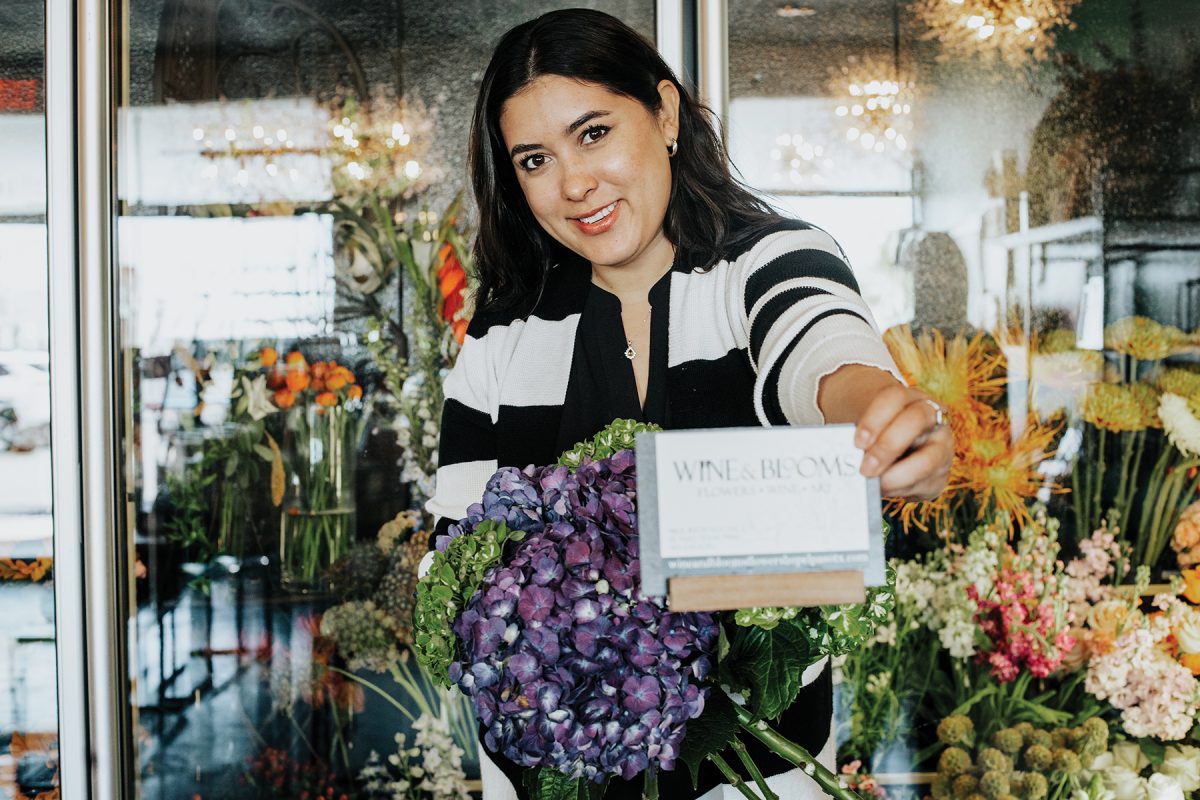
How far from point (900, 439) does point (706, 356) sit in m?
0.53

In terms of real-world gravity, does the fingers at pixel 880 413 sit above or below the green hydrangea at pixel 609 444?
above

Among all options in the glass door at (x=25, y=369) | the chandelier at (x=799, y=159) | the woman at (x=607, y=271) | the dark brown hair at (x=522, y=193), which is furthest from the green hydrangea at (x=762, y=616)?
the glass door at (x=25, y=369)

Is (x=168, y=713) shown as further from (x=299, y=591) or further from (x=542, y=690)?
(x=542, y=690)

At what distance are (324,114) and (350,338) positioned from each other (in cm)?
48

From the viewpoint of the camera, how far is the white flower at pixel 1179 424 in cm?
203

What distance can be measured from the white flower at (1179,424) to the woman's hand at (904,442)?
1.45 meters

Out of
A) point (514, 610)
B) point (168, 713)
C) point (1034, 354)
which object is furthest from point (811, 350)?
point (168, 713)

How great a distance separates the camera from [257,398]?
2.18 meters

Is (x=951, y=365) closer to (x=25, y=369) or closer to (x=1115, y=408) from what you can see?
(x=1115, y=408)

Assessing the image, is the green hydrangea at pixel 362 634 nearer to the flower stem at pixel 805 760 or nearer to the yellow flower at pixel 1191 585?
the flower stem at pixel 805 760

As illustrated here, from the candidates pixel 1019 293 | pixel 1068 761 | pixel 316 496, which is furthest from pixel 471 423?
pixel 1068 761

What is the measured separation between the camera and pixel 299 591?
2189 mm

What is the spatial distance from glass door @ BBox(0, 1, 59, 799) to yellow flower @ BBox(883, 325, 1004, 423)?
5.93 feet

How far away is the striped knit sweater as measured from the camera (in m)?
1.03
